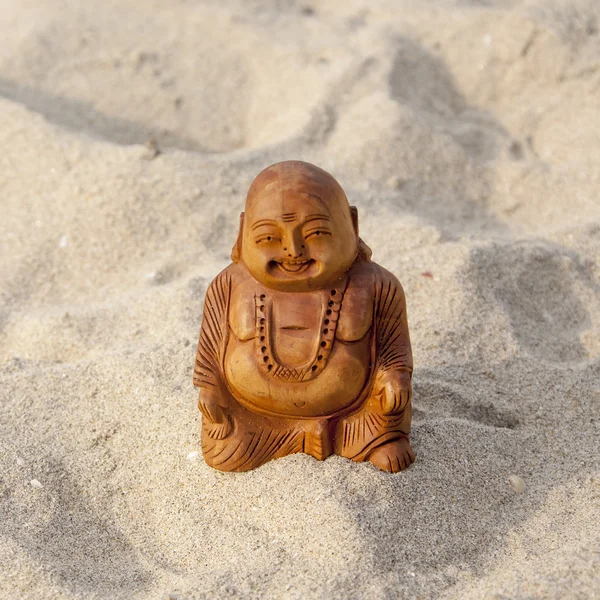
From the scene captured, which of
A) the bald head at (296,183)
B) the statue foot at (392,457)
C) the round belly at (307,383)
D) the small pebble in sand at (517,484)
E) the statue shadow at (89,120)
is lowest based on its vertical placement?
the statue shadow at (89,120)

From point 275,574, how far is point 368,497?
43cm

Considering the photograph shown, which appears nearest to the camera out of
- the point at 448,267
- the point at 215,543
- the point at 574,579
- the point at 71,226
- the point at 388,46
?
the point at 574,579

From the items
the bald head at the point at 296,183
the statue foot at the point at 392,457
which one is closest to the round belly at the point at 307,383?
the statue foot at the point at 392,457

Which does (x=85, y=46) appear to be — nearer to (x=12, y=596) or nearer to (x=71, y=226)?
(x=71, y=226)

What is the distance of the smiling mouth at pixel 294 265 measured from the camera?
2.99 m

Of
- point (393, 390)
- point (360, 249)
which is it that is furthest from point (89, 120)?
point (393, 390)

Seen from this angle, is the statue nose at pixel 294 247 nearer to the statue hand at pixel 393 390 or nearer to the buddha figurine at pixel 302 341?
the buddha figurine at pixel 302 341

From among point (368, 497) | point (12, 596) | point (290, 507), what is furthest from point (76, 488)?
point (368, 497)

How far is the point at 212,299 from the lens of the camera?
3250mm

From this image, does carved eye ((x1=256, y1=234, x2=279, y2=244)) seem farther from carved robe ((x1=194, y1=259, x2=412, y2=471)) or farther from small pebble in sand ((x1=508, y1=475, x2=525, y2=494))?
small pebble in sand ((x1=508, y1=475, x2=525, y2=494))

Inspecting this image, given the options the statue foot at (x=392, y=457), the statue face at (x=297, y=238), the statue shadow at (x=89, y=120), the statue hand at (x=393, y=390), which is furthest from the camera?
the statue shadow at (x=89, y=120)

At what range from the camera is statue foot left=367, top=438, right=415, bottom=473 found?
125 inches

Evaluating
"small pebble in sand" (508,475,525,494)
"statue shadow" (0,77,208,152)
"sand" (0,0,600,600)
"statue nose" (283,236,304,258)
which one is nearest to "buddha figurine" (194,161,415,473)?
"statue nose" (283,236,304,258)

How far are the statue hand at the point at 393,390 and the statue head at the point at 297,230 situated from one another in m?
0.38
